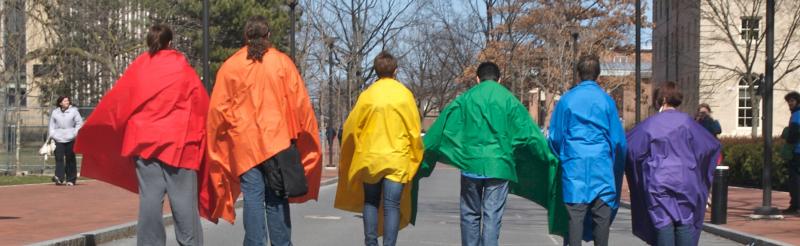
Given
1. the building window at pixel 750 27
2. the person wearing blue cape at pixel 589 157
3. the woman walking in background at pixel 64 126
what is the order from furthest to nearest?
the building window at pixel 750 27, the woman walking in background at pixel 64 126, the person wearing blue cape at pixel 589 157

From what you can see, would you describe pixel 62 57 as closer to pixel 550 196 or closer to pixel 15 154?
pixel 15 154

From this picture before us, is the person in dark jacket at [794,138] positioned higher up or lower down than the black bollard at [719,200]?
higher up

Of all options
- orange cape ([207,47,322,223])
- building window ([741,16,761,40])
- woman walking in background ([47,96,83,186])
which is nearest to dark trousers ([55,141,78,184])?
woman walking in background ([47,96,83,186])

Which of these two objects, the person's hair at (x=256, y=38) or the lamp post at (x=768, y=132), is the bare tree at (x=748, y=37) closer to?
the lamp post at (x=768, y=132)

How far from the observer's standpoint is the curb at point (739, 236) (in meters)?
13.7

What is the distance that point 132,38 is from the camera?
44.8 m

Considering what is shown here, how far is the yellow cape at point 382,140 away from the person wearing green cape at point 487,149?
27cm

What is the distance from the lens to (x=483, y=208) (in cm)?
1004

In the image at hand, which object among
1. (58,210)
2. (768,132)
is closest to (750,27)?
(768,132)

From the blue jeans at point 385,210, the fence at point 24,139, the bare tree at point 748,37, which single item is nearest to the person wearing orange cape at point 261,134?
the blue jeans at point 385,210

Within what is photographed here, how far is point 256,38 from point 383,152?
4.62 feet

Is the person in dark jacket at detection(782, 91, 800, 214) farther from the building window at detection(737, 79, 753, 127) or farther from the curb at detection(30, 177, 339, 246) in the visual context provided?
the building window at detection(737, 79, 753, 127)

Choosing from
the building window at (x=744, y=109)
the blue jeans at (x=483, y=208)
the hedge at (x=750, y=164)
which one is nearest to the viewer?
the blue jeans at (x=483, y=208)

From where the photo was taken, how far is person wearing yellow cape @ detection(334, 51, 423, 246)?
1005 centimetres
